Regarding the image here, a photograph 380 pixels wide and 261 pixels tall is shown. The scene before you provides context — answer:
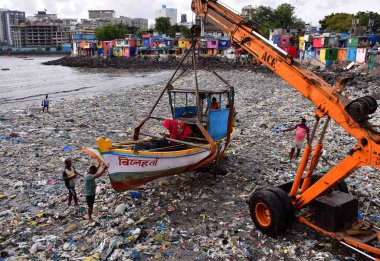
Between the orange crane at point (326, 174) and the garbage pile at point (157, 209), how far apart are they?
1.31ft

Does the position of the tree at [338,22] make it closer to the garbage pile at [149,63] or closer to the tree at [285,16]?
the tree at [285,16]

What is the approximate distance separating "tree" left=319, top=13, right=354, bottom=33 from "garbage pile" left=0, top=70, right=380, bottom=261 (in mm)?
65290

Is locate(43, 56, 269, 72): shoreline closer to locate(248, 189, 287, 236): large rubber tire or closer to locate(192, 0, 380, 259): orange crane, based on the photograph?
locate(192, 0, 380, 259): orange crane

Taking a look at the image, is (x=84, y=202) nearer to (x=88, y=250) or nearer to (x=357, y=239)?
(x=88, y=250)

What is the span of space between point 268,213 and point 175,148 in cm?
355

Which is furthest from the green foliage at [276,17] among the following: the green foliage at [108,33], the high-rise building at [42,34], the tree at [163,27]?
the high-rise building at [42,34]

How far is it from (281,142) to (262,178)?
155 inches

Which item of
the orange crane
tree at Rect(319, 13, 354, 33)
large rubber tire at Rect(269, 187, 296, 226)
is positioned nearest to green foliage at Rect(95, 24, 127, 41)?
tree at Rect(319, 13, 354, 33)

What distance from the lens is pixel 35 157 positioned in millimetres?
11133

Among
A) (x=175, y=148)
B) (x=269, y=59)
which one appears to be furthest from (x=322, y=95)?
(x=175, y=148)

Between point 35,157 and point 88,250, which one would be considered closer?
point 88,250

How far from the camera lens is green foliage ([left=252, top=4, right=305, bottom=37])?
8206 cm

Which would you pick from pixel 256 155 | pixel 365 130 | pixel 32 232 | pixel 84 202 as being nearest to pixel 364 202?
pixel 365 130

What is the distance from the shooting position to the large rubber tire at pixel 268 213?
5852 mm
